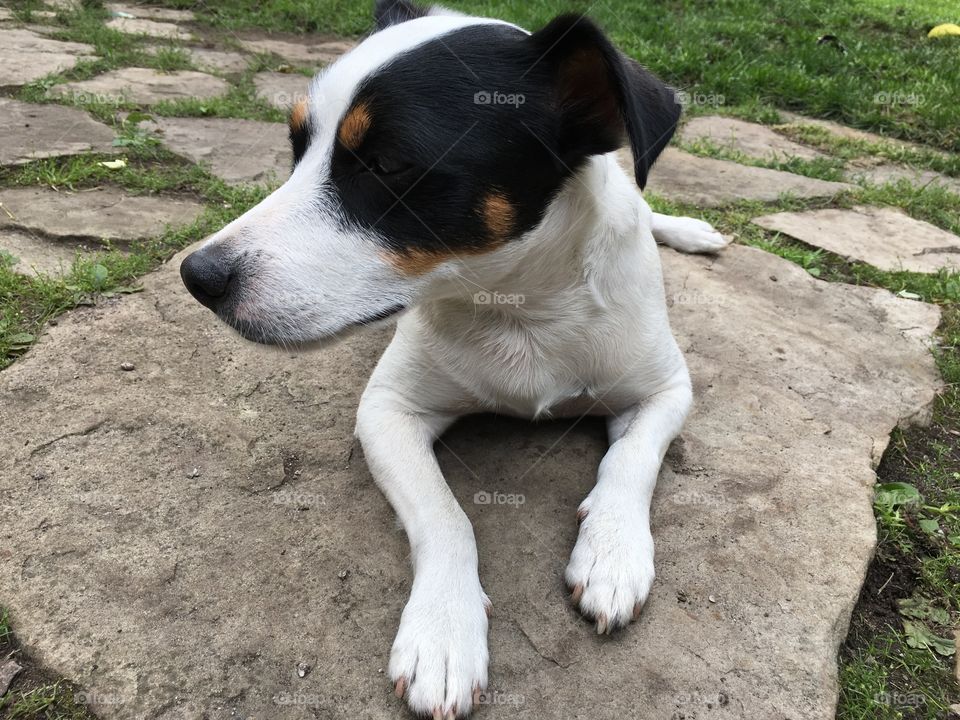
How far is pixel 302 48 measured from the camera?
304 inches

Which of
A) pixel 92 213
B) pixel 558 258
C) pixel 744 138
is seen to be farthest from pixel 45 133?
pixel 744 138

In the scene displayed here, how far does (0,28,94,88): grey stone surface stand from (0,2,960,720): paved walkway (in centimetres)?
278

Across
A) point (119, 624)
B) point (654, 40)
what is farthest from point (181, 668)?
point (654, 40)

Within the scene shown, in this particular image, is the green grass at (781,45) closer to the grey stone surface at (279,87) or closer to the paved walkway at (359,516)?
the grey stone surface at (279,87)

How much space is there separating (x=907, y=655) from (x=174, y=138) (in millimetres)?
4674

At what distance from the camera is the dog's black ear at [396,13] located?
8.63ft

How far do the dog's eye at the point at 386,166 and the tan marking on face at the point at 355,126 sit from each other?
0.06m

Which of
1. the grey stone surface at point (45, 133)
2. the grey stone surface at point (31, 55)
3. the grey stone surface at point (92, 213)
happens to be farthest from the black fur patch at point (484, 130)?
the grey stone surface at point (31, 55)

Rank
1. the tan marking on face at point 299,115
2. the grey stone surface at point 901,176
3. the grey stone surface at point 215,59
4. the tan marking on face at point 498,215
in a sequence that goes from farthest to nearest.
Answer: the grey stone surface at point 215,59
the grey stone surface at point 901,176
the tan marking on face at point 299,115
the tan marking on face at point 498,215

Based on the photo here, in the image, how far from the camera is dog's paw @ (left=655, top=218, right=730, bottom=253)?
12.2 ft

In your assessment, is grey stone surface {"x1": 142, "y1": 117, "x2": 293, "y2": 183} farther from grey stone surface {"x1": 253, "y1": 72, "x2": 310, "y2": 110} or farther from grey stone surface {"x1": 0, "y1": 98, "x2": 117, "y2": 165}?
grey stone surface {"x1": 253, "y1": 72, "x2": 310, "y2": 110}

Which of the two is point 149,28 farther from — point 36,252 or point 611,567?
point 611,567

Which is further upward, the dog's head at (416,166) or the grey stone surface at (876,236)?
the dog's head at (416,166)

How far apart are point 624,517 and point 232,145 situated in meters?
3.85
